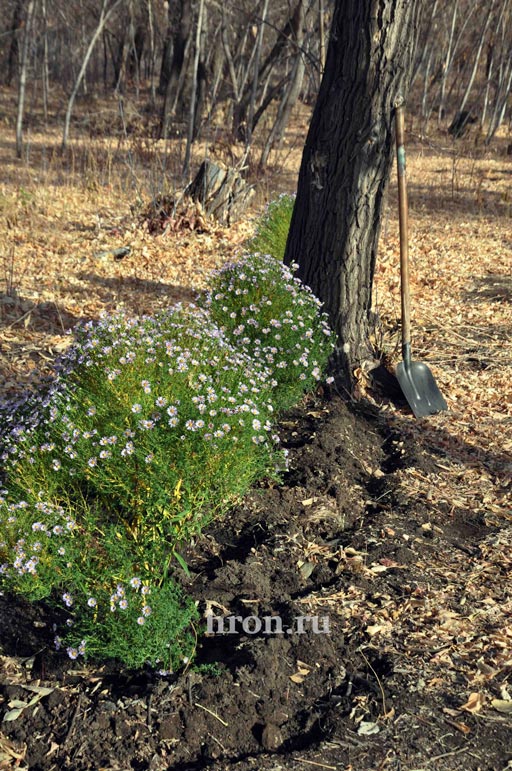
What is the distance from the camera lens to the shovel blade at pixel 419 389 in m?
4.54

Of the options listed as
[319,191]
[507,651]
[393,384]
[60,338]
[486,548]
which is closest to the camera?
[507,651]

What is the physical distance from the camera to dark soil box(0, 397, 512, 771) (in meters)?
2.26

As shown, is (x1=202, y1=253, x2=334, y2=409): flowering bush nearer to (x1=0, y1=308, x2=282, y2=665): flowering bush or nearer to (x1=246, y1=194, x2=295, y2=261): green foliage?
(x1=0, y1=308, x2=282, y2=665): flowering bush

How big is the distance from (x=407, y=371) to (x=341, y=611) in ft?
6.92

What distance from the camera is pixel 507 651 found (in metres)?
2.72

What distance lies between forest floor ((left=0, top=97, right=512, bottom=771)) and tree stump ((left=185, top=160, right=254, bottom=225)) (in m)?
2.90

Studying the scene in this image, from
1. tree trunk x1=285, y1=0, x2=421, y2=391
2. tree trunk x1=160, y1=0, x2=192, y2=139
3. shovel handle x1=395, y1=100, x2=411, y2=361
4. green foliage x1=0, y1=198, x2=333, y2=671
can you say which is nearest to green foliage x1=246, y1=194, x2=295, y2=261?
tree trunk x1=285, y1=0, x2=421, y2=391

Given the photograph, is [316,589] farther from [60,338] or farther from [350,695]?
[60,338]

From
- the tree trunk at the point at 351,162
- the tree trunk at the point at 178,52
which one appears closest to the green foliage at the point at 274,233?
the tree trunk at the point at 351,162

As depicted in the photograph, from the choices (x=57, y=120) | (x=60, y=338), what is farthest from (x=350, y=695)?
(x=57, y=120)

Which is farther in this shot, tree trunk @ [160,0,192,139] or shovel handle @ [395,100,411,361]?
tree trunk @ [160,0,192,139]

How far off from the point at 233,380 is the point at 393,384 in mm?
1942

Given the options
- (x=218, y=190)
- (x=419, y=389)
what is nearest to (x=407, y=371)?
(x=419, y=389)

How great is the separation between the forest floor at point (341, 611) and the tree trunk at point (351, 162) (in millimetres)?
568
